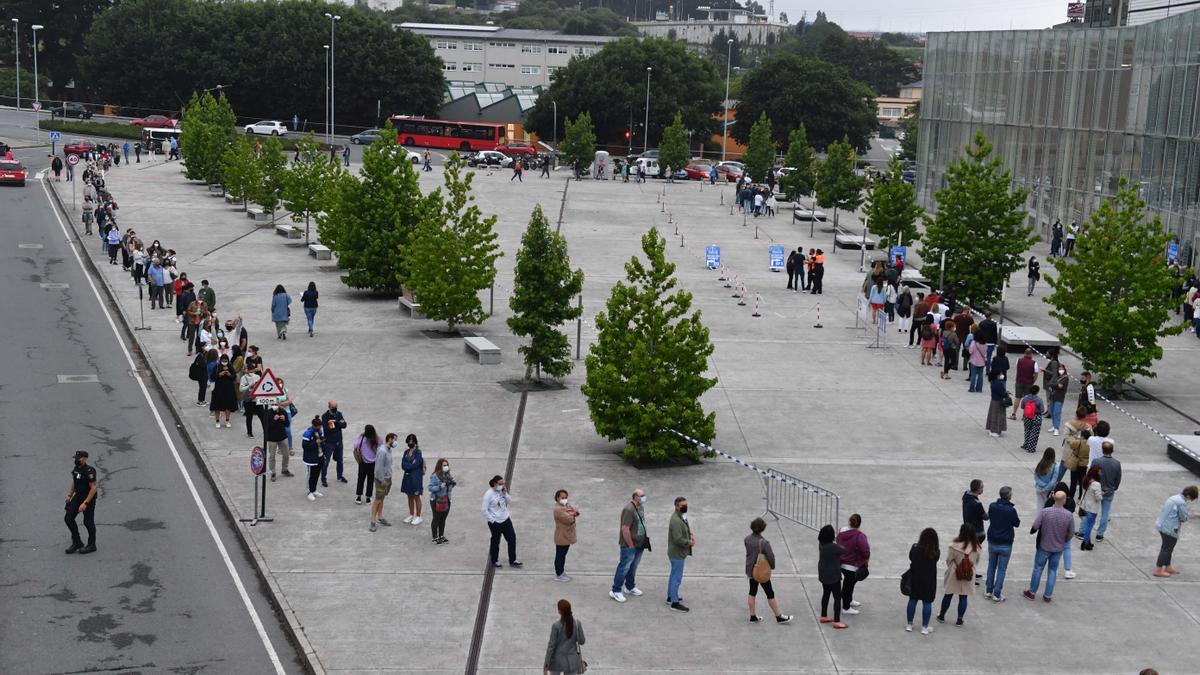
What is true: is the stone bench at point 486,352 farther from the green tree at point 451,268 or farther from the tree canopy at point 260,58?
the tree canopy at point 260,58

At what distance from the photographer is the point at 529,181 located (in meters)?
81.2

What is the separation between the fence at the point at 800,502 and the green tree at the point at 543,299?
800 cm

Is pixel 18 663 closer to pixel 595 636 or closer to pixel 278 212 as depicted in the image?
pixel 595 636

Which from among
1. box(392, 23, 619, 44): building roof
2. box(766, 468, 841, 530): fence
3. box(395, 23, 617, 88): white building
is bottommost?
box(766, 468, 841, 530): fence

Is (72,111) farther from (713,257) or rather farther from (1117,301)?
(1117,301)

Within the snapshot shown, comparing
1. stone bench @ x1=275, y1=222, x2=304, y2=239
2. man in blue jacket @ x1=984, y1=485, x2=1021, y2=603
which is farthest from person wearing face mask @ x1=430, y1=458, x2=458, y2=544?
stone bench @ x1=275, y1=222, x2=304, y2=239

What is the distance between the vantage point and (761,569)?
15.5m

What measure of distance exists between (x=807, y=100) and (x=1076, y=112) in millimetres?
60461

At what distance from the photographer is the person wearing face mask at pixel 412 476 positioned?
18.9 m

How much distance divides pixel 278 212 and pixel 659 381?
43242 mm

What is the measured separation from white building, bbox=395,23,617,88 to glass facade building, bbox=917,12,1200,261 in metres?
92.0

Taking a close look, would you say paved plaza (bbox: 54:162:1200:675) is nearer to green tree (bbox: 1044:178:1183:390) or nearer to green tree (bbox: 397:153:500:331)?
green tree (bbox: 397:153:500:331)

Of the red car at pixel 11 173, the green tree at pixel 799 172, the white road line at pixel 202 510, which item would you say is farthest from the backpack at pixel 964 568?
the red car at pixel 11 173

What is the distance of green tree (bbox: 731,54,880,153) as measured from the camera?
11438 centimetres
